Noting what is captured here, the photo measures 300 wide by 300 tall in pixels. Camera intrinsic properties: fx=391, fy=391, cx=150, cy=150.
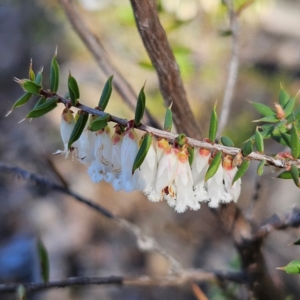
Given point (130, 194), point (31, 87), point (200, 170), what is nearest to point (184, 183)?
point (200, 170)

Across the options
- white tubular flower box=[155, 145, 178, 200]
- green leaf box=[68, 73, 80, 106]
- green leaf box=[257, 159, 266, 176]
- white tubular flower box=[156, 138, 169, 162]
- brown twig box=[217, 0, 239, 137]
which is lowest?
green leaf box=[257, 159, 266, 176]

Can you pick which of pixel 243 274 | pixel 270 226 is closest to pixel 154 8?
pixel 270 226

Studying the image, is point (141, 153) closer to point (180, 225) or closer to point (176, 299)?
point (176, 299)

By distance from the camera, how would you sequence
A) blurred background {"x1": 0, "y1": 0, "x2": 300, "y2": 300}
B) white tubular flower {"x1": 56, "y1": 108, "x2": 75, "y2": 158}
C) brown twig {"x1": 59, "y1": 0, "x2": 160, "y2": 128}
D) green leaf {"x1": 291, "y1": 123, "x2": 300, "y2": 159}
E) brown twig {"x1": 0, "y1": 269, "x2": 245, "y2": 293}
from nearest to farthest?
green leaf {"x1": 291, "y1": 123, "x2": 300, "y2": 159} → white tubular flower {"x1": 56, "y1": 108, "x2": 75, "y2": 158} → brown twig {"x1": 0, "y1": 269, "x2": 245, "y2": 293} → brown twig {"x1": 59, "y1": 0, "x2": 160, "y2": 128} → blurred background {"x1": 0, "y1": 0, "x2": 300, "y2": 300}

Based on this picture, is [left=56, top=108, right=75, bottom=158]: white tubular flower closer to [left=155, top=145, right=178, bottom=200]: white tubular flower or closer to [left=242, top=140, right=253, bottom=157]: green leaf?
[left=155, top=145, right=178, bottom=200]: white tubular flower

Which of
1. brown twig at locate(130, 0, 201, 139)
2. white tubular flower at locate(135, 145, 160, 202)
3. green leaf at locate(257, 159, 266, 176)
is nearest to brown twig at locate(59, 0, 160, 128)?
brown twig at locate(130, 0, 201, 139)

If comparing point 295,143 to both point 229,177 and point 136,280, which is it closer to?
point 229,177

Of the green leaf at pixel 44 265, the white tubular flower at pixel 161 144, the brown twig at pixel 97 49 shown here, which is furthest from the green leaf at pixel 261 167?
the green leaf at pixel 44 265
